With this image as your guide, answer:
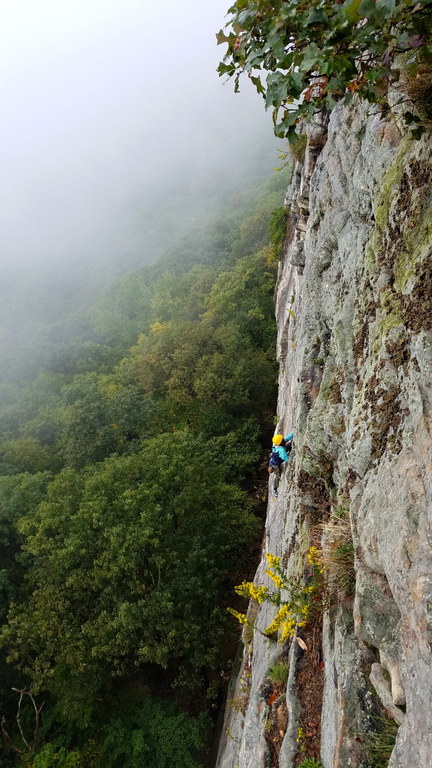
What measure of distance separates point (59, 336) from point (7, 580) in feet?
115

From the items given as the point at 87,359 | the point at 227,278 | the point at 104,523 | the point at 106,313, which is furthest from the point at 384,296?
the point at 106,313

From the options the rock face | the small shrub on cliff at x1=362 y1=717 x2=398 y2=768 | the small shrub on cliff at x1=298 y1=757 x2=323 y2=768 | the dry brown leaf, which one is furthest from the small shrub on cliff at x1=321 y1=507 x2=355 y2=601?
the small shrub on cliff at x1=298 y1=757 x2=323 y2=768

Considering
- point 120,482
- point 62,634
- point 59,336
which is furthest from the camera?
point 59,336

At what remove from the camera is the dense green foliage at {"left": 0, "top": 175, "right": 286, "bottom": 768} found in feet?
52.6

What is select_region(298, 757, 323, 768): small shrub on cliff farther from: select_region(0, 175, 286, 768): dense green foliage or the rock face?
select_region(0, 175, 286, 768): dense green foliage

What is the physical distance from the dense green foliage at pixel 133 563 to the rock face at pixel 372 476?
9658mm

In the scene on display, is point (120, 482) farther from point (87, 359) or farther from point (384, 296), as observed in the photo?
point (87, 359)

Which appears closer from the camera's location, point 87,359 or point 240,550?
point 240,550

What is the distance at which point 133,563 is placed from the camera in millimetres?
16031

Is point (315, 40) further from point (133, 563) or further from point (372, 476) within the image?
point (133, 563)

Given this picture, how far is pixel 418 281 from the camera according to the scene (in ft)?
14.2

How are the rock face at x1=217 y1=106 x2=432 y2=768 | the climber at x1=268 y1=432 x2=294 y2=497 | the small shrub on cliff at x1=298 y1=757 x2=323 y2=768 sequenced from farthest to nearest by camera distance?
the climber at x1=268 y1=432 x2=294 y2=497 < the small shrub on cliff at x1=298 y1=757 x2=323 y2=768 < the rock face at x1=217 y1=106 x2=432 y2=768

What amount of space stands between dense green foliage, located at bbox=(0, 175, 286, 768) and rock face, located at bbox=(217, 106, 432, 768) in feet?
31.7

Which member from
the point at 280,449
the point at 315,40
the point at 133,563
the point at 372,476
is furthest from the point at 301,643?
the point at 133,563
